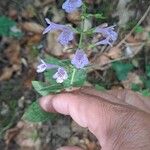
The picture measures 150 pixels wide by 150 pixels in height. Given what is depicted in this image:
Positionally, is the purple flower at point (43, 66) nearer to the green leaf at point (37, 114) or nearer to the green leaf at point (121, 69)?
the green leaf at point (37, 114)

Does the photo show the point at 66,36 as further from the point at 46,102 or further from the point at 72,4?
the point at 46,102

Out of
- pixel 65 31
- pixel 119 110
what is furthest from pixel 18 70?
pixel 119 110

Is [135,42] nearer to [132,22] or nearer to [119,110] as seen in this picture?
[132,22]

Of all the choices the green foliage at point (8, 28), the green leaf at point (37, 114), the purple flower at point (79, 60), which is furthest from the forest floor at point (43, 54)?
the purple flower at point (79, 60)

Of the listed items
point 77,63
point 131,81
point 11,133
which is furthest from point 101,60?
point 77,63

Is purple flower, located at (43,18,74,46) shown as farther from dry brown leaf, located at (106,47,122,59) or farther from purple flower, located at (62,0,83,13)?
dry brown leaf, located at (106,47,122,59)

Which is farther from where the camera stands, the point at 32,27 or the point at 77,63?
the point at 32,27
